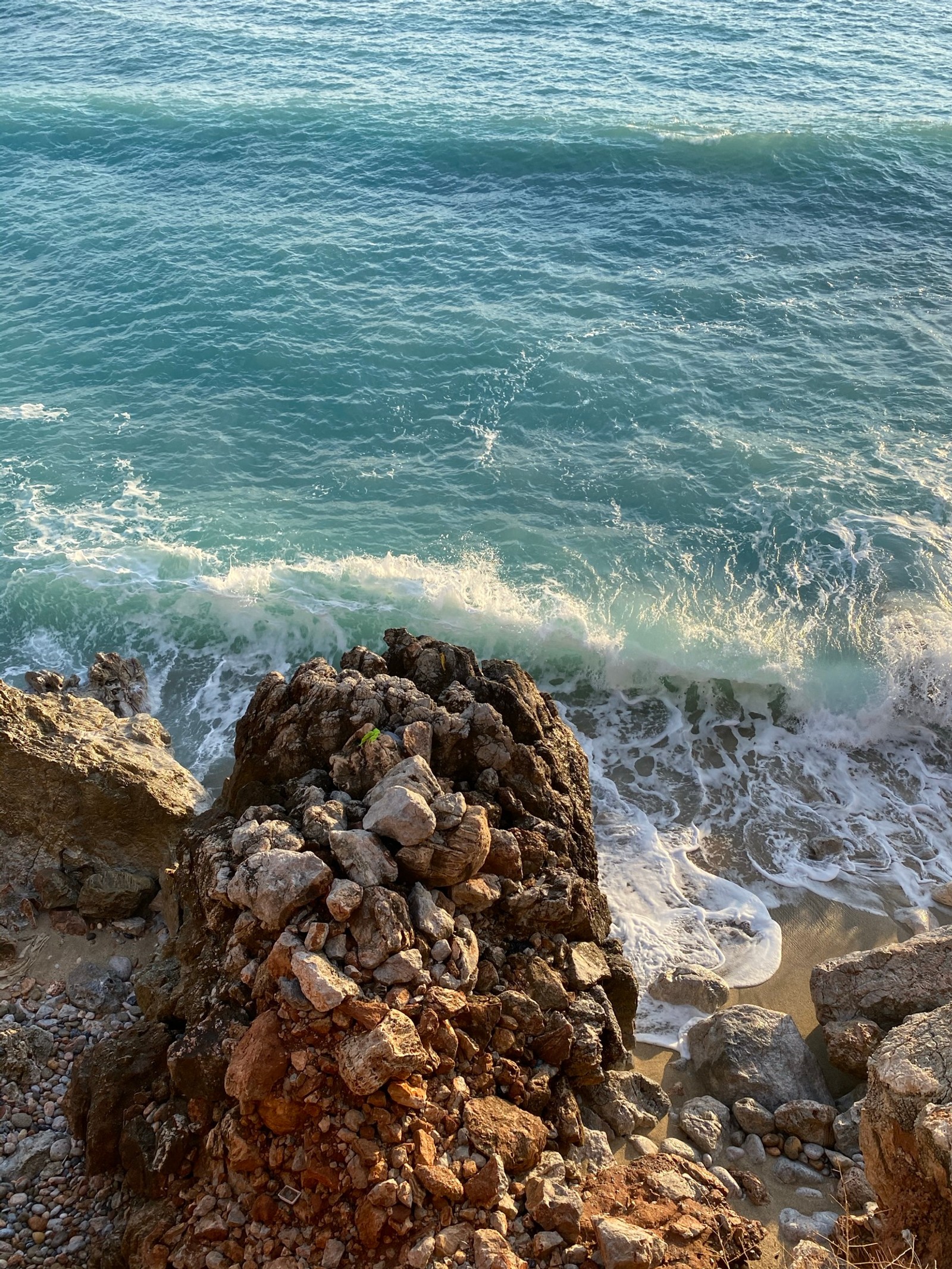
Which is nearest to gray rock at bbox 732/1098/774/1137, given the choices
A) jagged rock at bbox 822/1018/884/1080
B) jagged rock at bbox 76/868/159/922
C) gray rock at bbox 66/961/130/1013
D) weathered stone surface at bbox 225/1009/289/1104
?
jagged rock at bbox 822/1018/884/1080

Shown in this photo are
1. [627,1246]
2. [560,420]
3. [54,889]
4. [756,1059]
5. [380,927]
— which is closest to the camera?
[627,1246]

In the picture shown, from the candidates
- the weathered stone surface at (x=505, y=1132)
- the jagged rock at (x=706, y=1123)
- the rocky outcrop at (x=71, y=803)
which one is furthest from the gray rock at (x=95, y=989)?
the jagged rock at (x=706, y=1123)

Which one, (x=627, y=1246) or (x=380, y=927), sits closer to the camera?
(x=627, y=1246)

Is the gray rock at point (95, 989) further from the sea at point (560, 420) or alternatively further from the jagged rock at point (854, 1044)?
the jagged rock at point (854, 1044)

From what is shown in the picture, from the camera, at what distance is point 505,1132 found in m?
6.48

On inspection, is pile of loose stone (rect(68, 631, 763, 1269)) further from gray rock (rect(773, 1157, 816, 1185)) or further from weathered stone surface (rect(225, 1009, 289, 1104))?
gray rock (rect(773, 1157, 816, 1185))

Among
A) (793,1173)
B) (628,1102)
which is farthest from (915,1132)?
(628,1102)

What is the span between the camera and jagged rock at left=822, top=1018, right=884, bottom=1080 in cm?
848

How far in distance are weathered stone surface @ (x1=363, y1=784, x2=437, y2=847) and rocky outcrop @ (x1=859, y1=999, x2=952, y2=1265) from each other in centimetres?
368

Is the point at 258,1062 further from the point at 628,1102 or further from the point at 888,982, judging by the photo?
the point at 888,982

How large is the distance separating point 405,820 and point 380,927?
0.80 meters

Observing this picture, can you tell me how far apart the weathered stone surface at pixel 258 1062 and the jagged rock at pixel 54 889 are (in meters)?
3.20

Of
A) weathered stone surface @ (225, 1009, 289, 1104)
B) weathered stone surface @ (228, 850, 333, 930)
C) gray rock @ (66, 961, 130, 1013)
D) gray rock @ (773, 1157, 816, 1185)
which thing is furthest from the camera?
gray rock @ (66, 961, 130, 1013)

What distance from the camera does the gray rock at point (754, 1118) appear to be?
7.98 metres
